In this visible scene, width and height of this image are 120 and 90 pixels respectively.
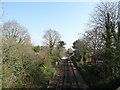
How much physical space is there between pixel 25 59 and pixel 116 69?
6.00 meters

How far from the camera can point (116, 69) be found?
9.35 meters

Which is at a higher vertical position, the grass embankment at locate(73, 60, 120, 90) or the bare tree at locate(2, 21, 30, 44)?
the bare tree at locate(2, 21, 30, 44)

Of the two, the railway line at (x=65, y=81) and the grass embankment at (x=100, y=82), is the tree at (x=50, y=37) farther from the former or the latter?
the grass embankment at (x=100, y=82)

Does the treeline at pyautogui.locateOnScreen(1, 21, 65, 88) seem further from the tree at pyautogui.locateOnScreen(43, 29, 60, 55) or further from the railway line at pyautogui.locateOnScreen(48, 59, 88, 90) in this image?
the tree at pyautogui.locateOnScreen(43, 29, 60, 55)

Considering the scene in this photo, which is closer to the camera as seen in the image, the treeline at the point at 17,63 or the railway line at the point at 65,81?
the treeline at the point at 17,63

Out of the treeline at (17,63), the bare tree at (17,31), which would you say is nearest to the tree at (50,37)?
the bare tree at (17,31)

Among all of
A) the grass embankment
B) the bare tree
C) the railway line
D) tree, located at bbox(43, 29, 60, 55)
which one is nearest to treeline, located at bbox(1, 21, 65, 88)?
the bare tree

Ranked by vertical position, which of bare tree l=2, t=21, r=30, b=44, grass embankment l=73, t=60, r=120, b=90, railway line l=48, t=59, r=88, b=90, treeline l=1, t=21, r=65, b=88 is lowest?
railway line l=48, t=59, r=88, b=90

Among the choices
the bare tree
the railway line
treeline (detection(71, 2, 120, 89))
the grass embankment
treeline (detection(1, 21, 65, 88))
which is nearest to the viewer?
treeline (detection(1, 21, 65, 88))

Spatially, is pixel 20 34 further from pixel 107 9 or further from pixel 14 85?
pixel 14 85

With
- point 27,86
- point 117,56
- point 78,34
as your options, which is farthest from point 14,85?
point 78,34

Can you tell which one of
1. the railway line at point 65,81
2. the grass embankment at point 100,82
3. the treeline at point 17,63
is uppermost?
the treeline at point 17,63

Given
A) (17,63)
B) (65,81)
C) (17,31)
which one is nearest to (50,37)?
(17,31)

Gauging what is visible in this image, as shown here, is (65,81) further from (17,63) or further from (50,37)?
(50,37)
